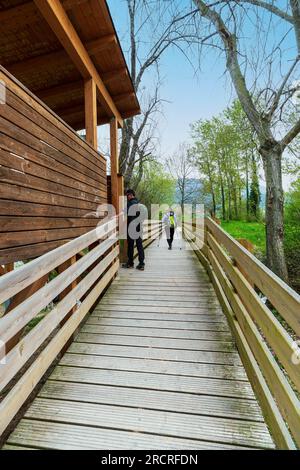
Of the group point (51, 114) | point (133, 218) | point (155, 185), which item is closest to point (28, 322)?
point (51, 114)

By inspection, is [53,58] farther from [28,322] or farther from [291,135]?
[291,135]

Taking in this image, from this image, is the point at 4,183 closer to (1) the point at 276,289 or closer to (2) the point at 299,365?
(1) the point at 276,289

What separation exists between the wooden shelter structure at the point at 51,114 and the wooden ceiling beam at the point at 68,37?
1 centimetres

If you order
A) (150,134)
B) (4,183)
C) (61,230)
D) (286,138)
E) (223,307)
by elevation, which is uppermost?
(150,134)

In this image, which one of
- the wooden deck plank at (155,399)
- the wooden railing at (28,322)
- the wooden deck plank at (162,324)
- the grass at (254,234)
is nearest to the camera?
the wooden railing at (28,322)

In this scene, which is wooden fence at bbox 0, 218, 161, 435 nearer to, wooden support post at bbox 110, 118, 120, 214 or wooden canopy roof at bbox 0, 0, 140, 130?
wooden canopy roof at bbox 0, 0, 140, 130

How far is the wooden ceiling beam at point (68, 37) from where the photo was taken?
10.5ft

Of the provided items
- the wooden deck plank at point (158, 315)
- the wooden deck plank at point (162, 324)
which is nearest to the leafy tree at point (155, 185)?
the wooden deck plank at point (158, 315)

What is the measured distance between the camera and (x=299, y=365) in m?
1.42

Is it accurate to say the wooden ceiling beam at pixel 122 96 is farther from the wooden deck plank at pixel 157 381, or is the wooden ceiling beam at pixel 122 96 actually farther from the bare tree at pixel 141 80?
the wooden deck plank at pixel 157 381

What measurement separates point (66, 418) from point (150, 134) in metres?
14.8

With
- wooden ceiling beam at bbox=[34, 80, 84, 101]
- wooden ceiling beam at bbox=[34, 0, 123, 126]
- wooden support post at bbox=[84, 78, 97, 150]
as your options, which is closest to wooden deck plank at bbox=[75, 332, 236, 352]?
wooden support post at bbox=[84, 78, 97, 150]

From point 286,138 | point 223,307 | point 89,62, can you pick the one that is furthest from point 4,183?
point 286,138

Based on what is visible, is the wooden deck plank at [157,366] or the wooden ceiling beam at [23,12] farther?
the wooden ceiling beam at [23,12]
